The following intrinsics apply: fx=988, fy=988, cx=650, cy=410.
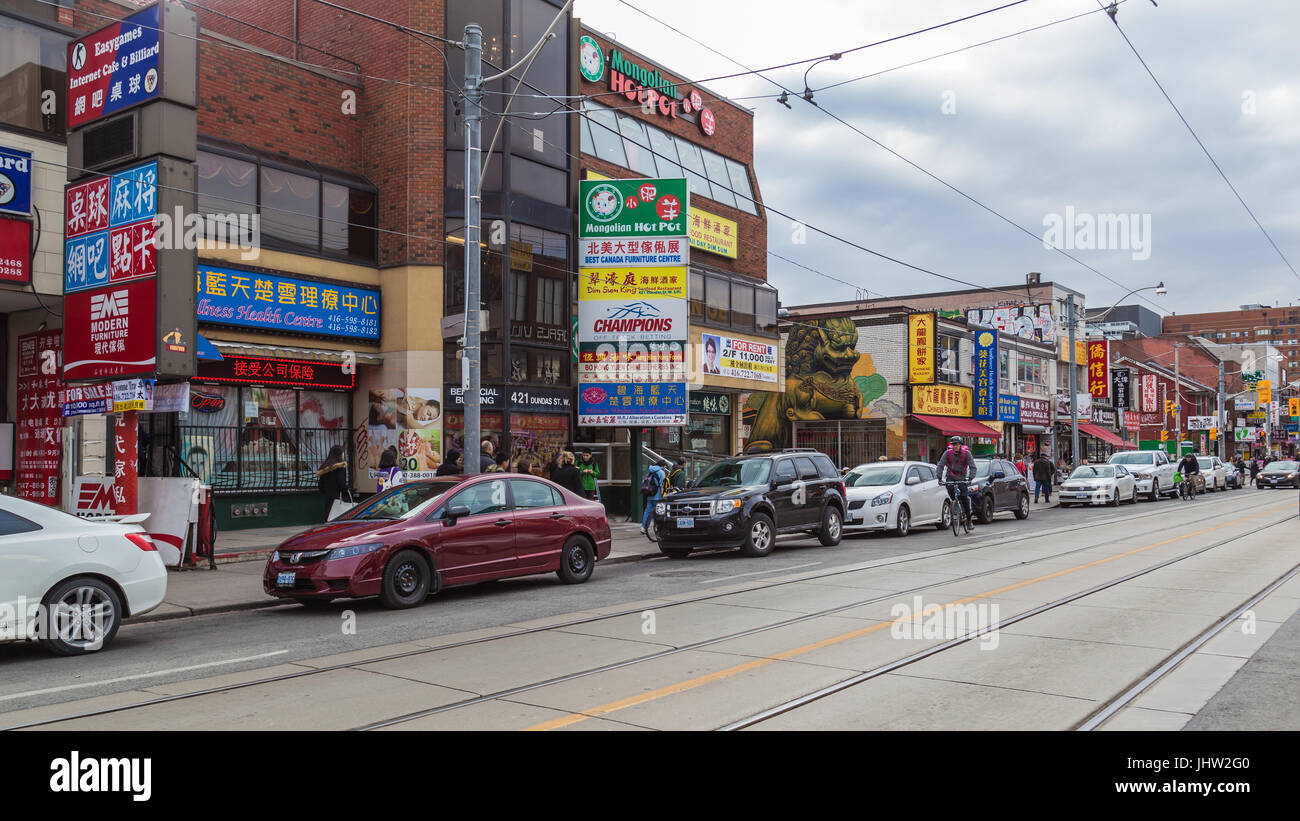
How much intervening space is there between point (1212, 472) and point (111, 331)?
145ft

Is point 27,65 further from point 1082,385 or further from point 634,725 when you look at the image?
point 1082,385

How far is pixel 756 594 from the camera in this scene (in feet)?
37.6

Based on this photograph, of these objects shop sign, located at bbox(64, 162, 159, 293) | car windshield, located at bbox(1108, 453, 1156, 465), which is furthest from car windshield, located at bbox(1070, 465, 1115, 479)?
shop sign, located at bbox(64, 162, 159, 293)

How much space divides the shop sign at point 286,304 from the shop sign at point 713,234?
9.62 meters

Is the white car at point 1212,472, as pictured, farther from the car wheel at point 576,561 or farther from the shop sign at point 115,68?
the shop sign at point 115,68

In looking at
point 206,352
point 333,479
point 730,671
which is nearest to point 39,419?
point 206,352

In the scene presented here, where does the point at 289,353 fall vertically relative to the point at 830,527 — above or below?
above

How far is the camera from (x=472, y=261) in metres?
14.6

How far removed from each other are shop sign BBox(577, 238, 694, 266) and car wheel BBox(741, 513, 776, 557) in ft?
24.7

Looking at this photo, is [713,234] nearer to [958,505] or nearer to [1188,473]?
[958,505]

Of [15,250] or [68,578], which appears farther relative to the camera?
[15,250]

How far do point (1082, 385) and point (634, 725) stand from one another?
183 ft

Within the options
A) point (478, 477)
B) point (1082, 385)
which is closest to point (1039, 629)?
point (478, 477)

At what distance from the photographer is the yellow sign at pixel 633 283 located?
21547mm
